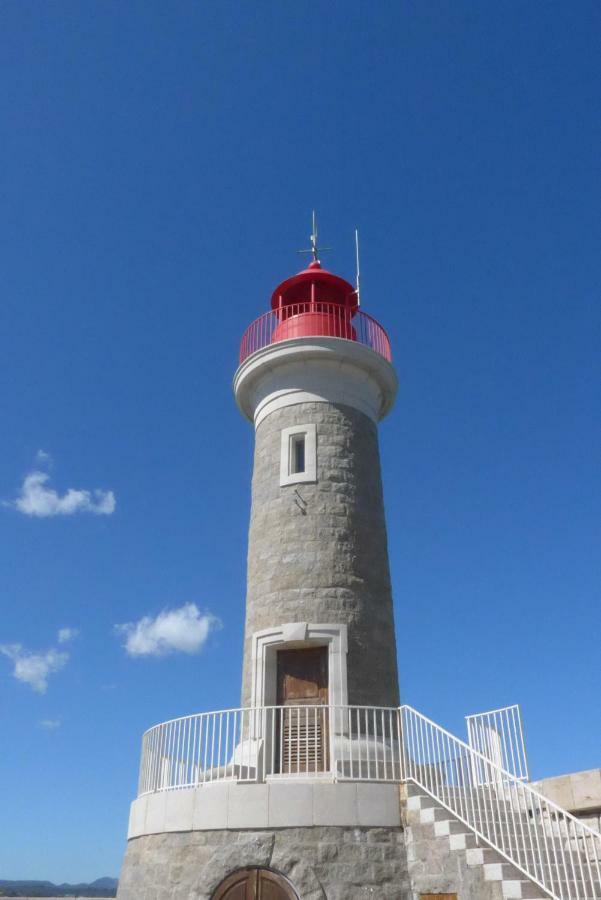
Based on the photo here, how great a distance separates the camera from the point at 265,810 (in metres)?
8.52

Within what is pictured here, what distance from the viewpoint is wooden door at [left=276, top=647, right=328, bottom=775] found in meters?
10.1

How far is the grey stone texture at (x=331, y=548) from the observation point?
11.1 meters

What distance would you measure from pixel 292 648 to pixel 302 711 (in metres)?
0.91

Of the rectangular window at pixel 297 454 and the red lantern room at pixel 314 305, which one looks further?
the red lantern room at pixel 314 305

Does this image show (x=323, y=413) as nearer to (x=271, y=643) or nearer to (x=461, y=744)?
(x=271, y=643)

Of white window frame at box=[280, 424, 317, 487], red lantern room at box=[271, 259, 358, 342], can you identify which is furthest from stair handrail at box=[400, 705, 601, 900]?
red lantern room at box=[271, 259, 358, 342]

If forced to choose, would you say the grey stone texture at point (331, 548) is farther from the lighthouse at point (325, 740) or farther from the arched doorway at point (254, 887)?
the arched doorway at point (254, 887)

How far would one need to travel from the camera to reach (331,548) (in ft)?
38.0

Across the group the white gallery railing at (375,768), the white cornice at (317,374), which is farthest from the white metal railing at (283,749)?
the white cornice at (317,374)


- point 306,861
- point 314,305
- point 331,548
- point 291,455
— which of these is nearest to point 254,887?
point 306,861

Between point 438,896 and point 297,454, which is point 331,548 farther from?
point 438,896

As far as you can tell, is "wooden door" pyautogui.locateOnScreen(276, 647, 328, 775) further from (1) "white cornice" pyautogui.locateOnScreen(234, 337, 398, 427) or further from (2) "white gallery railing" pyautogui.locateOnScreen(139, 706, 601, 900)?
(1) "white cornice" pyautogui.locateOnScreen(234, 337, 398, 427)

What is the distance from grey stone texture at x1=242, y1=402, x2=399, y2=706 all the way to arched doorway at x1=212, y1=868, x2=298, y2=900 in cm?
277

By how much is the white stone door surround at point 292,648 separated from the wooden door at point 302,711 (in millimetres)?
150
